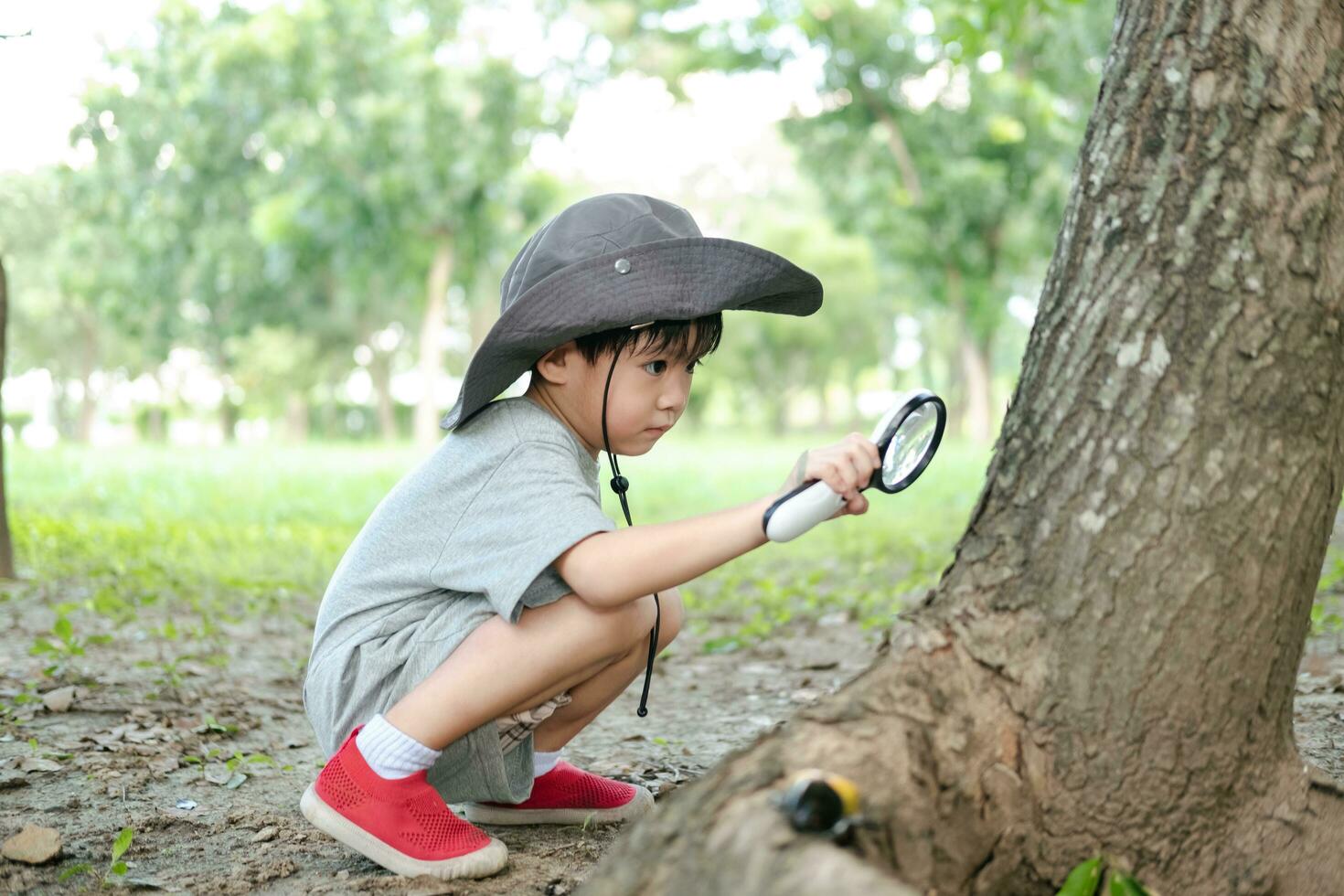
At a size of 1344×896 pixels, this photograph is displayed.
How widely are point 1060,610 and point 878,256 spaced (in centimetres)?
2363

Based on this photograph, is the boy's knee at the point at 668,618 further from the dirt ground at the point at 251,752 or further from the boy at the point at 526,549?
the dirt ground at the point at 251,752

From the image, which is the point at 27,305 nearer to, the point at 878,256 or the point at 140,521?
the point at 878,256

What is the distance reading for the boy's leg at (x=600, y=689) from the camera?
2.52 metres

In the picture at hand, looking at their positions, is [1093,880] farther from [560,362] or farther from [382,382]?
[382,382]

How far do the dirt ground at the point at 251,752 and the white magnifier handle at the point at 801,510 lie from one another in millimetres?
762

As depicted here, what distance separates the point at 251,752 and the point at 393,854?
1163mm

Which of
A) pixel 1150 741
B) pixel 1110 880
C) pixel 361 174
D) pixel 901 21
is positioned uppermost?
pixel 901 21

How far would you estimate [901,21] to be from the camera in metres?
20.4

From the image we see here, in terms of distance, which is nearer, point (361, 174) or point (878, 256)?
point (361, 174)

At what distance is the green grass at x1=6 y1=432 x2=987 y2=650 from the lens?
571cm

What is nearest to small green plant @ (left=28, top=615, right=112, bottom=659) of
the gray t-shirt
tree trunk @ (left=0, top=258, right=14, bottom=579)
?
tree trunk @ (left=0, top=258, right=14, bottom=579)

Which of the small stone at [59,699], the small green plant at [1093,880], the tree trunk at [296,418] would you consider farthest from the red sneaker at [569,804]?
the tree trunk at [296,418]

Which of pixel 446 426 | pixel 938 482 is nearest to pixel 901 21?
pixel 938 482

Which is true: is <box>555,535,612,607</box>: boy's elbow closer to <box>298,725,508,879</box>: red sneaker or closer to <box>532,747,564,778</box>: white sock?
<box>298,725,508,879</box>: red sneaker
